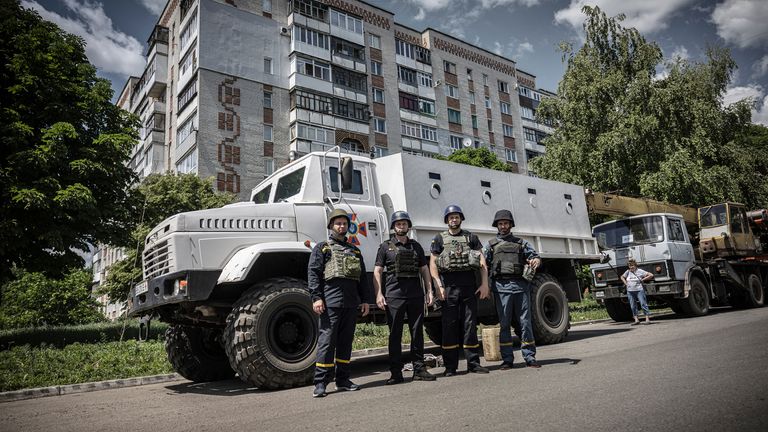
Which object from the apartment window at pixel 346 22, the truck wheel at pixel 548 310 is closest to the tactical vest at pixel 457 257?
the truck wheel at pixel 548 310

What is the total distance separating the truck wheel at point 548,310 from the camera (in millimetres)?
8961

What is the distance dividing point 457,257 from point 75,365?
7893 mm

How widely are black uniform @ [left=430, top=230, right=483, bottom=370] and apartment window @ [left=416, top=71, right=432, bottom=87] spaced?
37181 mm

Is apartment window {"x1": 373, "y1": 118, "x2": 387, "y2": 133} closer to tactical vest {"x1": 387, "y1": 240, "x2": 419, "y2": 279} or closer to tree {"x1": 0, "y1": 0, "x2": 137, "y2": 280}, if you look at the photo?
tree {"x1": 0, "y1": 0, "x2": 137, "y2": 280}

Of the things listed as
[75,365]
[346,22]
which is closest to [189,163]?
[346,22]

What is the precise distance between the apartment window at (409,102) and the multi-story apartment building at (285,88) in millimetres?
106

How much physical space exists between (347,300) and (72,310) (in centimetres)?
4585

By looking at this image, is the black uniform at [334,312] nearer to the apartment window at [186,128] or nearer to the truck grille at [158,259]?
the truck grille at [158,259]

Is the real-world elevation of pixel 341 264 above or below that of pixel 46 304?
below

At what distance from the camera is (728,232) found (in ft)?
51.6

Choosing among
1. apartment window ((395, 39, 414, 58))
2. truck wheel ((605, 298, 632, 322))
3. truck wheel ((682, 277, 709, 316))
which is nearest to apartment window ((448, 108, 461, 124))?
apartment window ((395, 39, 414, 58))

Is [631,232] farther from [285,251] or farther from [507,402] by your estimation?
[507,402]

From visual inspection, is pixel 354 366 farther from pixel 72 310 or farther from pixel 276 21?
pixel 72 310

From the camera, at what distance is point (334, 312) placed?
5738 mm
